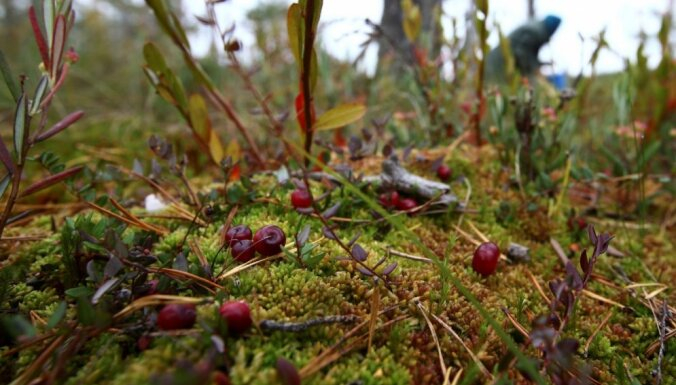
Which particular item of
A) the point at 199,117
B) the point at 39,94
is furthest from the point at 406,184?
the point at 39,94

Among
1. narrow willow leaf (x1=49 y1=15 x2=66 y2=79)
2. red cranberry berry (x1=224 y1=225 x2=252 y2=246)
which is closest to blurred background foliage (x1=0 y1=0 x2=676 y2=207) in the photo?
red cranberry berry (x1=224 y1=225 x2=252 y2=246)

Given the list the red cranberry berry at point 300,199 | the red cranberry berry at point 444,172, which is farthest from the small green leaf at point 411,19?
the red cranberry berry at point 300,199

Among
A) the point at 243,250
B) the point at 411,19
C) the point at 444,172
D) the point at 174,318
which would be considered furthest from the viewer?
the point at 411,19

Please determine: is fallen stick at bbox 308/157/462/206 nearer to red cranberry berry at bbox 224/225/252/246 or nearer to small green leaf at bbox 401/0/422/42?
red cranberry berry at bbox 224/225/252/246

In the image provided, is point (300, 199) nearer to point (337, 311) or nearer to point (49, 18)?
point (337, 311)

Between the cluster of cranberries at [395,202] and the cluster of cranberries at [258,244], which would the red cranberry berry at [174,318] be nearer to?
the cluster of cranberries at [258,244]

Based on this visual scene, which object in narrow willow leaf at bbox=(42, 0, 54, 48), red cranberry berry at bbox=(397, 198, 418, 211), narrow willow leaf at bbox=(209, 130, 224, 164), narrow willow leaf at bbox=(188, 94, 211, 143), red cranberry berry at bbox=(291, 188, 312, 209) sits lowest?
red cranberry berry at bbox=(397, 198, 418, 211)
